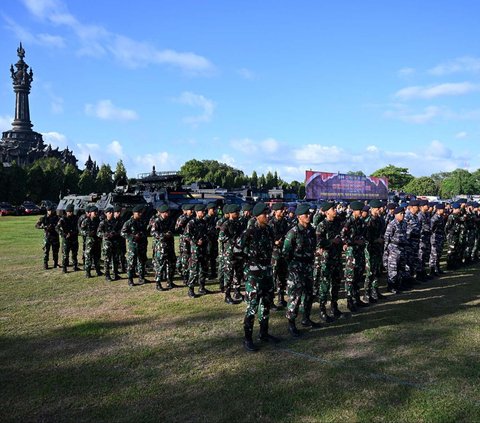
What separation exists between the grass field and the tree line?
63.9ft

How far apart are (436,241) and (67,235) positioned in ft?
34.6

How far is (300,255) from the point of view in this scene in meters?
6.20

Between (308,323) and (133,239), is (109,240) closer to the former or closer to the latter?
(133,239)

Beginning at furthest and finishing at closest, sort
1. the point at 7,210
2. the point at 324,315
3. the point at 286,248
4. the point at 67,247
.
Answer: the point at 7,210 → the point at 67,247 → the point at 324,315 → the point at 286,248

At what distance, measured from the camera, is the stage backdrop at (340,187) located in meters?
30.0

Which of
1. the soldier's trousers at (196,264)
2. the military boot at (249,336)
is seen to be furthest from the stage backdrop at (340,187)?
the military boot at (249,336)

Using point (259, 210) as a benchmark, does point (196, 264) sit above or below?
below

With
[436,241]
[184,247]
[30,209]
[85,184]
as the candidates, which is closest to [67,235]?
[184,247]

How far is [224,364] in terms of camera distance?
17.6 feet

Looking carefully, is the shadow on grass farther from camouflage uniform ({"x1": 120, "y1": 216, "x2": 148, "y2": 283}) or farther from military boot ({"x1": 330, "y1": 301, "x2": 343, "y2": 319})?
camouflage uniform ({"x1": 120, "y1": 216, "x2": 148, "y2": 283})

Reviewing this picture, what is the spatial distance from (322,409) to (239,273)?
4670 mm

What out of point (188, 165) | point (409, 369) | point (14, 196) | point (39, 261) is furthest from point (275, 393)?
point (188, 165)

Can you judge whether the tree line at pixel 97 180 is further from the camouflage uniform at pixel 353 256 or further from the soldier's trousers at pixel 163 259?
the camouflage uniform at pixel 353 256

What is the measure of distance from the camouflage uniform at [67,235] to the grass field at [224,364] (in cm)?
340
